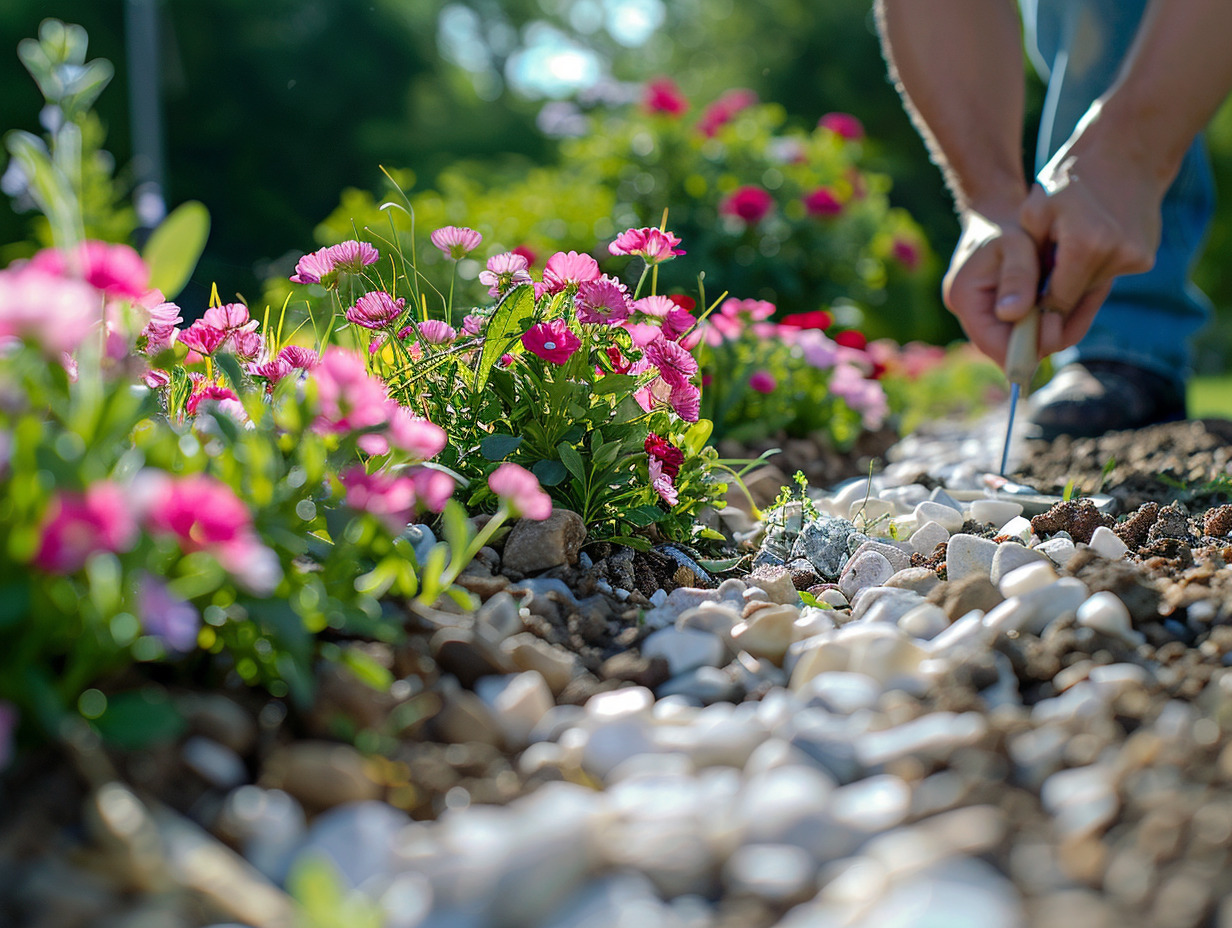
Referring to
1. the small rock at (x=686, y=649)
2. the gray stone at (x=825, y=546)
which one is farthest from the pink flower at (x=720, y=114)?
the small rock at (x=686, y=649)

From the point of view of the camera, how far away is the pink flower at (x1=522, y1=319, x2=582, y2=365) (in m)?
1.31

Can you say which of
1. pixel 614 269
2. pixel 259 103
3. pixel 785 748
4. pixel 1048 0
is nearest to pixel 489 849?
pixel 785 748

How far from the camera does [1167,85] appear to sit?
6.24 feet

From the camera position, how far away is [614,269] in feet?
11.6

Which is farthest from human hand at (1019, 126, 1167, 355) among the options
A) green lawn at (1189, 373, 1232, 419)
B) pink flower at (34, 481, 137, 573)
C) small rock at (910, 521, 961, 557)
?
green lawn at (1189, 373, 1232, 419)

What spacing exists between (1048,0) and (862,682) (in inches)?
117

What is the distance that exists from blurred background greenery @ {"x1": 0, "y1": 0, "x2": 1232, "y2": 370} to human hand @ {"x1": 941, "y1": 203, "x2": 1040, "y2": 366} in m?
7.11

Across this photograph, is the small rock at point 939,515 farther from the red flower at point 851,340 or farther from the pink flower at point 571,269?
the red flower at point 851,340

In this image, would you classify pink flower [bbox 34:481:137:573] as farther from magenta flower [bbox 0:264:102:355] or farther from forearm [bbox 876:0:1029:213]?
forearm [bbox 876:0:1029:213]

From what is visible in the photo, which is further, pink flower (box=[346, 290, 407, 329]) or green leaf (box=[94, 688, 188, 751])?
pink flower (box=[346, 290, 407, 329])

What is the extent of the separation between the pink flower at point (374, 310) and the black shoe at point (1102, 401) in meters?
2.10

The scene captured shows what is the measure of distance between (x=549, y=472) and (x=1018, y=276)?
1113 millimetres

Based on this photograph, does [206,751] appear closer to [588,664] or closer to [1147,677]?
[588,664]

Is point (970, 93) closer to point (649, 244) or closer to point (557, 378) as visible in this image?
point (649, 244)
